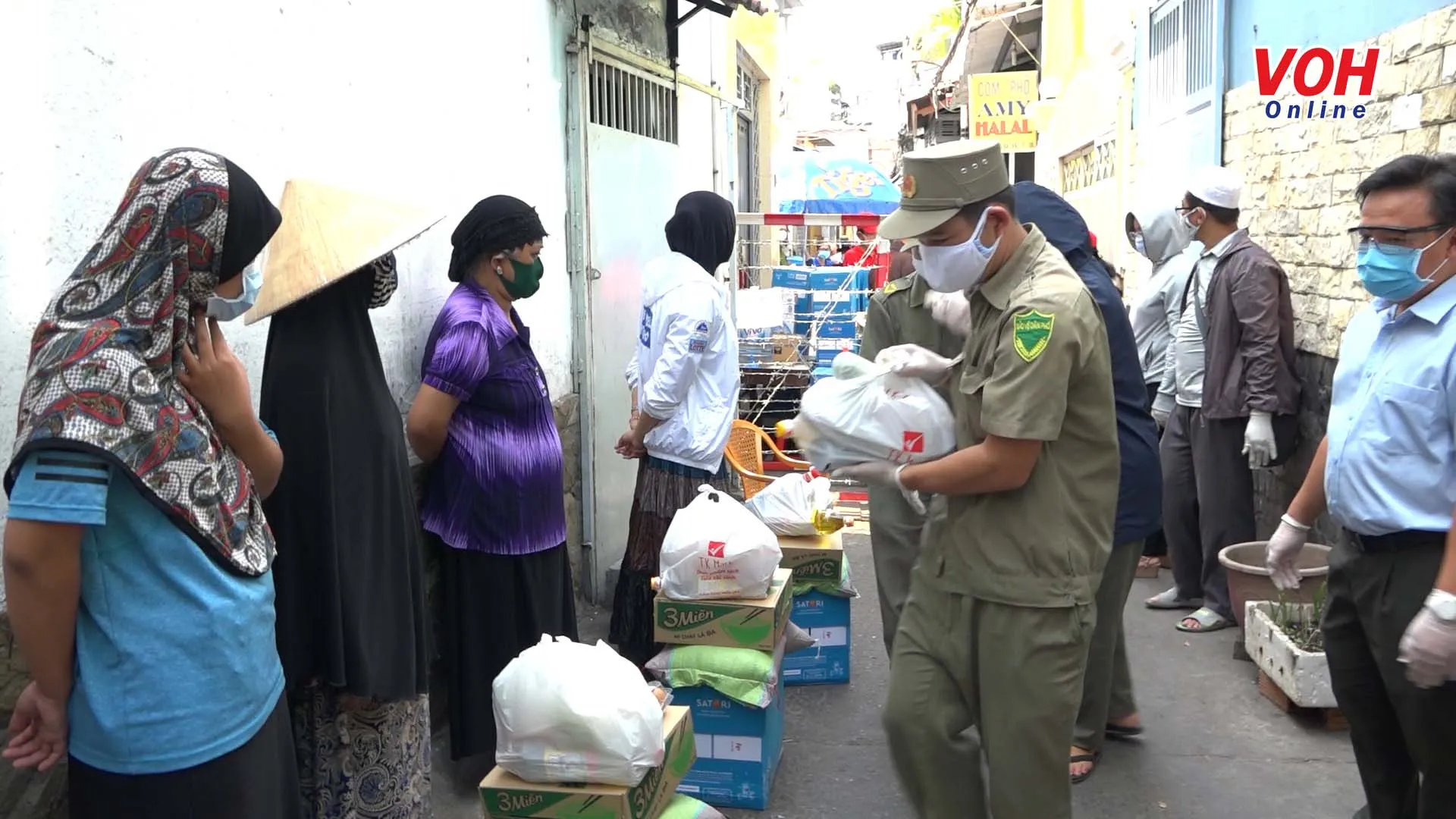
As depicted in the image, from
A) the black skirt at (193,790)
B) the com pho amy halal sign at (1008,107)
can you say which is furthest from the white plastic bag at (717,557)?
the com pho amy halal sign at (1008,107)

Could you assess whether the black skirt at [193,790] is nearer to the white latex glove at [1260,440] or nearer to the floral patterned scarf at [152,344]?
the floral patterned scarf at [152,344]

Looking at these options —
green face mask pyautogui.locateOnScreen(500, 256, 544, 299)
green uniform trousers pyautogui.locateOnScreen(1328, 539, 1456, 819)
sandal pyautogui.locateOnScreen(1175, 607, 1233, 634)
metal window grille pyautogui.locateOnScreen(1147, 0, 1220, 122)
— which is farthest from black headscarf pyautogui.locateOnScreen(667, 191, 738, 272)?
metal window grille pyautogui.locateOnScreen(1147, 0, 1220, 122)

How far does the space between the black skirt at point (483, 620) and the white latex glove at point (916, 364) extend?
1.52 metres

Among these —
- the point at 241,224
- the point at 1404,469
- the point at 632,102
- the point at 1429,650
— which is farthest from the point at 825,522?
the point at 241,224

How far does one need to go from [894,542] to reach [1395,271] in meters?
2.04

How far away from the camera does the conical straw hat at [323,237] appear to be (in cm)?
282

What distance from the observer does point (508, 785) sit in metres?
3.00

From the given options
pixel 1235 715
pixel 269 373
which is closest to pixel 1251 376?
pixel 1235 715

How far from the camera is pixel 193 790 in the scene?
2.14m

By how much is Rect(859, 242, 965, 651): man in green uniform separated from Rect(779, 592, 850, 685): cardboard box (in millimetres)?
450

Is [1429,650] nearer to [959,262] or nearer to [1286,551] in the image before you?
[1286,551]

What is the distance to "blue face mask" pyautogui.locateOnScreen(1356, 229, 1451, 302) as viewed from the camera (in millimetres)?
2893

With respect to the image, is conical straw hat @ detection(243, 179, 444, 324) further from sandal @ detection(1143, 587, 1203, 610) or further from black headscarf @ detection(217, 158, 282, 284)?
sandal @ detection(1143, 587, 1203, 610)

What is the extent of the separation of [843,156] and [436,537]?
10528 mm
